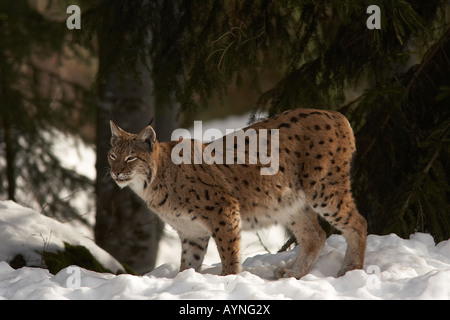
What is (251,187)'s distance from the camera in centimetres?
629

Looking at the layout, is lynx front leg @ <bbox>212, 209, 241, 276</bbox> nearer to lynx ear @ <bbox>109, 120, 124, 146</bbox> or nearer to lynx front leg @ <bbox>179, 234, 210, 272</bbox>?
lynx front leg @ <bbox>179, 234, 210, 272</bbox>

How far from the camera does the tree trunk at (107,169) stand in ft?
A: 29.3

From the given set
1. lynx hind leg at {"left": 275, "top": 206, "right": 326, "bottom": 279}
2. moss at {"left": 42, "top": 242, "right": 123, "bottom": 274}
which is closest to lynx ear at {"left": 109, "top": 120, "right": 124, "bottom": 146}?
moss at {"left": 42, "top": 242, "right": 123, "bottom": 274}

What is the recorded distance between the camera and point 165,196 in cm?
609

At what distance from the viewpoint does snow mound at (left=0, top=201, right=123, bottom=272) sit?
6789 millimetres

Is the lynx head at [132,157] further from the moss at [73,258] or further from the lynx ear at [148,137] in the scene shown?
the moss at [73,258]

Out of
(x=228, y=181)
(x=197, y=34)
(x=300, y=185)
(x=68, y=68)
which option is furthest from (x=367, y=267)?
(x=68, y=68)

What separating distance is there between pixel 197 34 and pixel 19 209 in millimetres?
2621

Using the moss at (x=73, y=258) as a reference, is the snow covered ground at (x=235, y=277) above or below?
above

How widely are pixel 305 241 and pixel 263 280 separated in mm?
920

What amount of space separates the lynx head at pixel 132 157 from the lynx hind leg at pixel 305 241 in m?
1.44

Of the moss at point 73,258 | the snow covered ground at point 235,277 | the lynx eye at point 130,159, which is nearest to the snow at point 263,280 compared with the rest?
the snow covered ground at point 235,277

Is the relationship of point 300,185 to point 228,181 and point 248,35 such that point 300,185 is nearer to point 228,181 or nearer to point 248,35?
point 228,181
